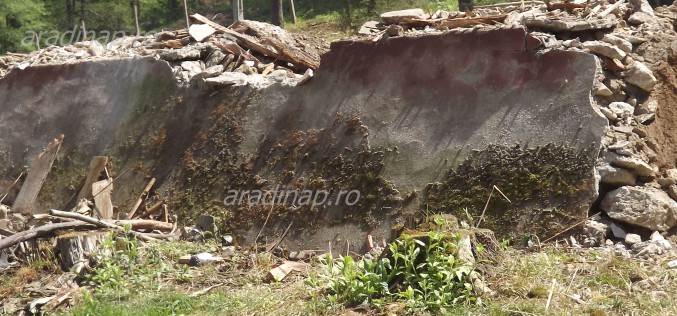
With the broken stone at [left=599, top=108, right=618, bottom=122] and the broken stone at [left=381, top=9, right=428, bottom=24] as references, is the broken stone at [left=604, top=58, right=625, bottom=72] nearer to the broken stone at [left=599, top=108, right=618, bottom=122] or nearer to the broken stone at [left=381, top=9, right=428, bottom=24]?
the broken stone at [left=599, top=108, right=618, bottom=122]

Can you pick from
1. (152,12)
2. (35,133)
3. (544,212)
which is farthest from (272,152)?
(152,12)

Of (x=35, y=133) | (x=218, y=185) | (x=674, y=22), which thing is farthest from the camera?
(x=35, y=133)

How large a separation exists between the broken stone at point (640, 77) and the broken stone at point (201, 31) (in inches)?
196

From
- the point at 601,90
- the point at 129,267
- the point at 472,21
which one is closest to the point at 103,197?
the point at 129,267

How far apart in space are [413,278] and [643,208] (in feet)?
6.86

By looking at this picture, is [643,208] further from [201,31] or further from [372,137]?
[201,31]

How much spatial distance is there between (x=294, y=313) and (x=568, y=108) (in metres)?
2.89

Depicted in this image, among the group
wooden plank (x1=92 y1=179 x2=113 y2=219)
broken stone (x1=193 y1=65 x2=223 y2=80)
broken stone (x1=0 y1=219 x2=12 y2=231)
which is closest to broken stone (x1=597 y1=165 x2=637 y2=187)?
broken stone (x1=193 y1=65 x2=223 y2=80)

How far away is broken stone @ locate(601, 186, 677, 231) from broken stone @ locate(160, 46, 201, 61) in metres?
5.09

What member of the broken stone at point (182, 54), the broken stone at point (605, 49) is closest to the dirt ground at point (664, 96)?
the broken stone at point (605, 49)

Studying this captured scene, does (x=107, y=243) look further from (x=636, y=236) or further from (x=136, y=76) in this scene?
(x=636, y=236)

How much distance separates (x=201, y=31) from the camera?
10875 mm

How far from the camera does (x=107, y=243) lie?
7.93 metres

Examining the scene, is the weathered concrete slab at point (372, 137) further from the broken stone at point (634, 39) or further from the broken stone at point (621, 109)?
the broken stone at point (634, 39)
